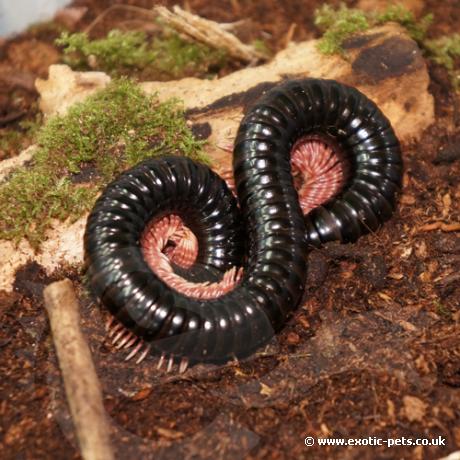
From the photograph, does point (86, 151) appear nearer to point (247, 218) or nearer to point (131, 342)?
point (247, 218)

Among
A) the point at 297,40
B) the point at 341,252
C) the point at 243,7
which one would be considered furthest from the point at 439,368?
the point at 243,7

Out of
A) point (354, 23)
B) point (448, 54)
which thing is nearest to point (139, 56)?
point (354, 23)

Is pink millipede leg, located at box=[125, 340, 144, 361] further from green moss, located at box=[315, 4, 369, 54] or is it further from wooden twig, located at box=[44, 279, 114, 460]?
green moss, located at box=[315, 4, 369, 54]

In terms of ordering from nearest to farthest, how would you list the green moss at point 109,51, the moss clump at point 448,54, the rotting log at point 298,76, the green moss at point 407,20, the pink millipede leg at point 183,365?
1. the pink millipede leg at point 183,365
2. the rotting log at point 298,76
3. the green moss at point 407,20
4. the moss clump at point 448,54
5. the green moss at point 109,51

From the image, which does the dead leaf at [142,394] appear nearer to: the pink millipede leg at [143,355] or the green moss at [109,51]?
the pink millipede leg at [143,355]

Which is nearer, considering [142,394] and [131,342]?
[142,394]

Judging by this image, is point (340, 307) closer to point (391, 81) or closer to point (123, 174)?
point (123, 174)

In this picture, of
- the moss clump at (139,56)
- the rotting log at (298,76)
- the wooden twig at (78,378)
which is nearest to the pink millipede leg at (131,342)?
the wooden twig at (78,378)
